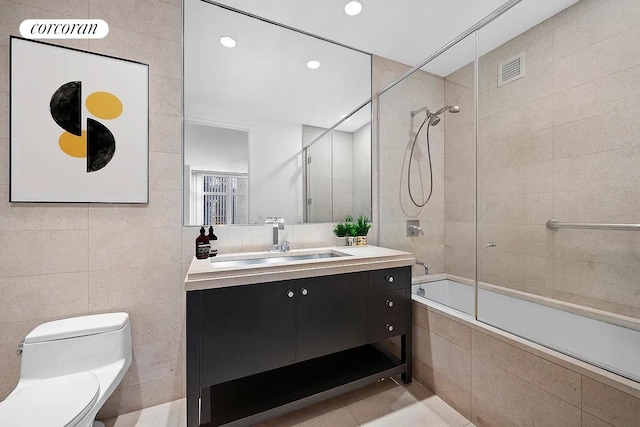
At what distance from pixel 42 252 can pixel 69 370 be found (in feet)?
2.04

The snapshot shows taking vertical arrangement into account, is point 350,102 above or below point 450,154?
above

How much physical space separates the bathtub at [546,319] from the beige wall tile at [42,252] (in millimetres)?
2096

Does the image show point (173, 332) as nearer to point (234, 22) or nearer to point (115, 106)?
point (115, 106)

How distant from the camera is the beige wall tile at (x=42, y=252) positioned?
52.2 inches

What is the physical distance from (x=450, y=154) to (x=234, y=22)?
1.90 metres

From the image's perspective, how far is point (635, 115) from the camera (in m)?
1.47

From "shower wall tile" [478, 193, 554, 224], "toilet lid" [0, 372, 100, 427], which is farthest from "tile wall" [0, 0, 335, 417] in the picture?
"shower wall tile" [478, 193, 554, 224]

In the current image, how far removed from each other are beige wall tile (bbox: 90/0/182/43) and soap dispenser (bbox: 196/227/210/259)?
124 centimetres

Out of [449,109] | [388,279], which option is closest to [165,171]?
[388,279]

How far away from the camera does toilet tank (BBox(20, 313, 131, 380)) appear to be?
1217mm

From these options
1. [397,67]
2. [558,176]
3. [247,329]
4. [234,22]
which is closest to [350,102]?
[397,67]

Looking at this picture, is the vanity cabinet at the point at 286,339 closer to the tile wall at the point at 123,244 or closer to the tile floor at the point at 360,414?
the tile floor at the point at 360,414

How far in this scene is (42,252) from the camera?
54.2 inches

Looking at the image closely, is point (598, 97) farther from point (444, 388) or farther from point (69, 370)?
point (69, 370)
